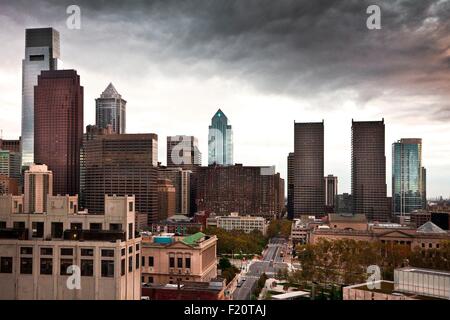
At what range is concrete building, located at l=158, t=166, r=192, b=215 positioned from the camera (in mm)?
75006

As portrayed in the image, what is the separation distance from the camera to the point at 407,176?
58.4 meters

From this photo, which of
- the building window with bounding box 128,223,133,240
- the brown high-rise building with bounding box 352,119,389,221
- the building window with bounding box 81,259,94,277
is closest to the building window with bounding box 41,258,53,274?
the building window with bounding box 81,259,94,277

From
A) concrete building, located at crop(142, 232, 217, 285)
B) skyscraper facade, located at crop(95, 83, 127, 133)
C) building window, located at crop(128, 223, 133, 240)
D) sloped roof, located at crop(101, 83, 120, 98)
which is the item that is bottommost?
concrete building, located at crop(142, 232, 217, 285)

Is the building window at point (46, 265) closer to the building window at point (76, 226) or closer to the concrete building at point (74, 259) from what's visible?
the concrete building at point (74, 259)

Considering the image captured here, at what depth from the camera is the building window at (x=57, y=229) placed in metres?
12.4

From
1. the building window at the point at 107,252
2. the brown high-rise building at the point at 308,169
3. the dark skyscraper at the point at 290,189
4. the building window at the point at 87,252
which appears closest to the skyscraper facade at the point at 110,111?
the dark skyscraper at the point at 290,189

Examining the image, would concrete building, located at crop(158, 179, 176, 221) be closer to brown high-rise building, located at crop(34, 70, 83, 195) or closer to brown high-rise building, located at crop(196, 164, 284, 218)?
brown high-rise building, located at crop(196, 164, 284, 218)

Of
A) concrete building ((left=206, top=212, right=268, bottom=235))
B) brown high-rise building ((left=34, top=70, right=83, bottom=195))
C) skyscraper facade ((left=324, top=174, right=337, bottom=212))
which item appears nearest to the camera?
concrete building ((left=206, top=212, right=268, bottom=235))

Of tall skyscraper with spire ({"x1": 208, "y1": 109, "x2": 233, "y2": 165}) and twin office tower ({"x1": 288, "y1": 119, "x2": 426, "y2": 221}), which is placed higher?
tall skyscraper with spire ({"x1": 208, "y1": 109, "x2": 233, "y2": 165})

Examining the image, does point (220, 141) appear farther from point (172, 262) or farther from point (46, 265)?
point (46, 265)

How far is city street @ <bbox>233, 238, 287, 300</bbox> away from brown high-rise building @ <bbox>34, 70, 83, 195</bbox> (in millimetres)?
35867

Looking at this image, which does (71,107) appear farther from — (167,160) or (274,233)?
A: (274,233)

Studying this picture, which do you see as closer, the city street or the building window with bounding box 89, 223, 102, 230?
the building window with bounding box 89, 223, 102, 230

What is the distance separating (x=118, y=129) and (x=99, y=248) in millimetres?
75665
